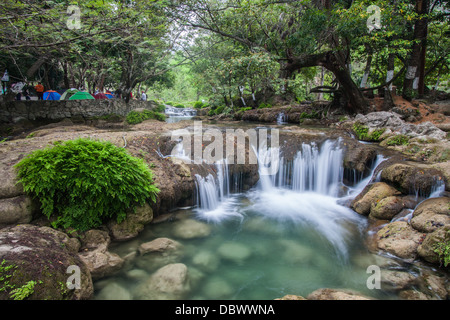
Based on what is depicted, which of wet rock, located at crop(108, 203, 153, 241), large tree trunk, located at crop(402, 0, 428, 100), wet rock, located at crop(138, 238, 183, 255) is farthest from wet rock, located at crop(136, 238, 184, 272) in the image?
large tree trunk, located at crop(402, 0, 428, 100)

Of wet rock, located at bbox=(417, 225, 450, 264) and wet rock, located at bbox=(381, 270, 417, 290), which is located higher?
wet rock, located at bbox=(417, 225, 450, 264)

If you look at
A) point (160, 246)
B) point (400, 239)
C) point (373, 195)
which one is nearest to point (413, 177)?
point (373, 195)

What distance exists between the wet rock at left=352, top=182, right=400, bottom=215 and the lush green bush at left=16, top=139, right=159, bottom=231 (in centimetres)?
591

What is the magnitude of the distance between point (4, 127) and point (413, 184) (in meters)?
17.2

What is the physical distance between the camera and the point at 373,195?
7.10 m

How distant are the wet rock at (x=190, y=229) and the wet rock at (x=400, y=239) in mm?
3990

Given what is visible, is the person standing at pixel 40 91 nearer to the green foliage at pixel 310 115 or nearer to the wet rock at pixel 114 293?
the green foliage at pixel 310 115

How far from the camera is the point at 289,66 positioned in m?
12.4

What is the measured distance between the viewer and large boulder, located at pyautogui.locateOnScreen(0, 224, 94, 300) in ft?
10.8

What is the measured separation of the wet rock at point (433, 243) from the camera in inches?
185

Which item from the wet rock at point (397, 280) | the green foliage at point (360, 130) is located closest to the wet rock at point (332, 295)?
the wet rock at point (397, 280)

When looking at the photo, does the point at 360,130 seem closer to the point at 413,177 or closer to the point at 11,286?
the point at 413,177

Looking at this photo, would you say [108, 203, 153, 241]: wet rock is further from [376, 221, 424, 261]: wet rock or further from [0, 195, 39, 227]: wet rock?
[376, 221, 424, 261]: wet rock
